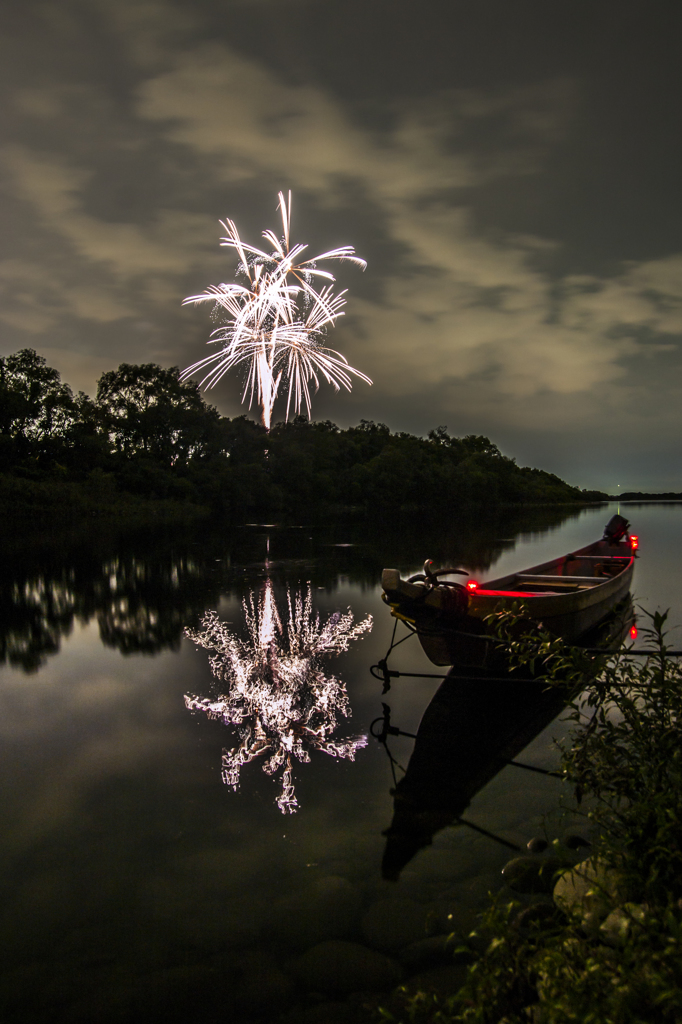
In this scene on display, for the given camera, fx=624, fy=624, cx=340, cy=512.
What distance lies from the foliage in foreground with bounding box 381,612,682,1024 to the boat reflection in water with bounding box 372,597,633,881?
1.60ft

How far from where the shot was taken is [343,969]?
3568mm

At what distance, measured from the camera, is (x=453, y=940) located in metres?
3.71

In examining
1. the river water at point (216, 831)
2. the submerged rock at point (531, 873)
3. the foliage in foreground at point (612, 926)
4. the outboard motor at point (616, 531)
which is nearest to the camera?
the foliage in foreground at point (612, 926)

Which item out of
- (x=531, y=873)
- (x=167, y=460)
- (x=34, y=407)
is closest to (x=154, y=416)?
(x=167, y=460)

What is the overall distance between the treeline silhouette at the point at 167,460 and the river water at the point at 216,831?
4178cm

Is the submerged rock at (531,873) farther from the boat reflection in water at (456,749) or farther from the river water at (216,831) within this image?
the boat reflection in water at (456,749)

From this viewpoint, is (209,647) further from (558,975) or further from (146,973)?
(558,975)

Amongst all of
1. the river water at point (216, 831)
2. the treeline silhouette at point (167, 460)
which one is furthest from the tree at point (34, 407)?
the river water at point (216, 831)

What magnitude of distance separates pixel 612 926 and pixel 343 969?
5.32ft

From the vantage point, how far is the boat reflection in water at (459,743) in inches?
198

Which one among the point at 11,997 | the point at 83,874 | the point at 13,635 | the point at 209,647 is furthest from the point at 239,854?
the point at 13,635

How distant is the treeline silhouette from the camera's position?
5041cm

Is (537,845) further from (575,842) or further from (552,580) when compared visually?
(552,580)

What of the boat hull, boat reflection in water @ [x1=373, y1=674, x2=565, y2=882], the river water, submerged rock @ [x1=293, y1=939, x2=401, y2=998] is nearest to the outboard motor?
the boat hull
